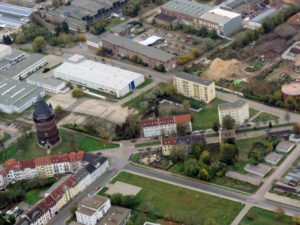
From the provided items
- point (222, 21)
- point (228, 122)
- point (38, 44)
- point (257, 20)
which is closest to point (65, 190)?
point (228, 122)

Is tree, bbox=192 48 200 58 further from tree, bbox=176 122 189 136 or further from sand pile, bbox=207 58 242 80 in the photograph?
tree, bbox=176 122 189 136

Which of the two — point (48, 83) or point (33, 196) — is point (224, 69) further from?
point (33, 196)

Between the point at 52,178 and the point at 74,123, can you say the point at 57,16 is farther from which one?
the point at 52,178

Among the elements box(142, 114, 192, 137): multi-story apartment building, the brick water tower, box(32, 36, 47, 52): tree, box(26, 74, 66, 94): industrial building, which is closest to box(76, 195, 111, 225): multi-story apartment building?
the brick water tower

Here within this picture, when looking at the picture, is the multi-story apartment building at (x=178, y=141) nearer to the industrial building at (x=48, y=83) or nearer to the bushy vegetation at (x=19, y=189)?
the bushy vegetation at (x=19, y=189)

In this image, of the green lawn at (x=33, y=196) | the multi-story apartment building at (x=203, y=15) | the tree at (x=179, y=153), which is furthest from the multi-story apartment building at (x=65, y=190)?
the multi-story apartment building at (x=203, y=15)

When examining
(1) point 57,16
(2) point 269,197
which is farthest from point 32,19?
(2) point 269,197
